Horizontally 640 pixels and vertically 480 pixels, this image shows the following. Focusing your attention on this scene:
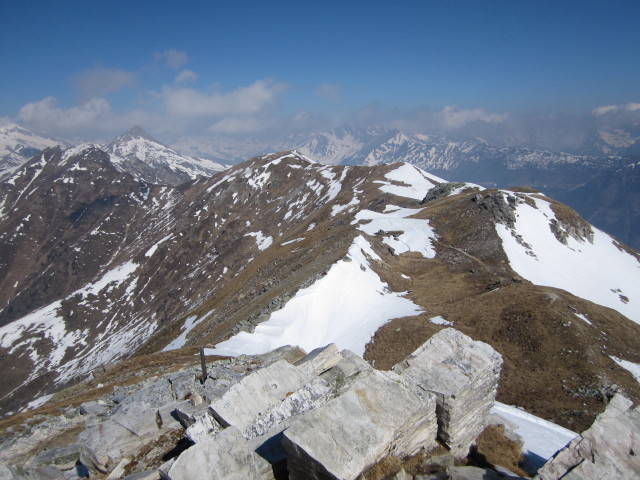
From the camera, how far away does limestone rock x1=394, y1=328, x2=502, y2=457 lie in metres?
10.6

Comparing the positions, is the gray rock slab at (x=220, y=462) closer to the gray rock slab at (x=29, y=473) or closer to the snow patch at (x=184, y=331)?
the gray rock slab at (x=29, y=473)

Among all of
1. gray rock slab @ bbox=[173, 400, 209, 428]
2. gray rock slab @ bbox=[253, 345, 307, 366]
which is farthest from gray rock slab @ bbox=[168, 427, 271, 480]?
gray rock slab @ bbox=[253, 345, 307, 366]

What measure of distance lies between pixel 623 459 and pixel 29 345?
8684 inches

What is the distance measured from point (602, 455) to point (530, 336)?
23.2 metres

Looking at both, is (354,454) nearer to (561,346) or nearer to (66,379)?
(561,346)

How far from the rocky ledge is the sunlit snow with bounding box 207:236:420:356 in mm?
17091

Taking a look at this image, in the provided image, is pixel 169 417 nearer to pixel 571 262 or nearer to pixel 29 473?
pixel 29 473

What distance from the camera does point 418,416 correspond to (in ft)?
32.4

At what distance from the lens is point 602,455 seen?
8.41 m

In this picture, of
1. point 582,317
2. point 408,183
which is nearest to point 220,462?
point 582,317

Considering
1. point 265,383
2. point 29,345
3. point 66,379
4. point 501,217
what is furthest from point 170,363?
point 29,345

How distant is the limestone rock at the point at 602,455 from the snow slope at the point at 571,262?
45.8 meters

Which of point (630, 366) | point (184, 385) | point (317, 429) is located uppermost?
point (317, 429)

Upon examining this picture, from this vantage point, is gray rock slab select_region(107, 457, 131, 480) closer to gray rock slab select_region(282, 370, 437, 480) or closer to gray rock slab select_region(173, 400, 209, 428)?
gray rock slab select_region(173, 400, 209, 428)
